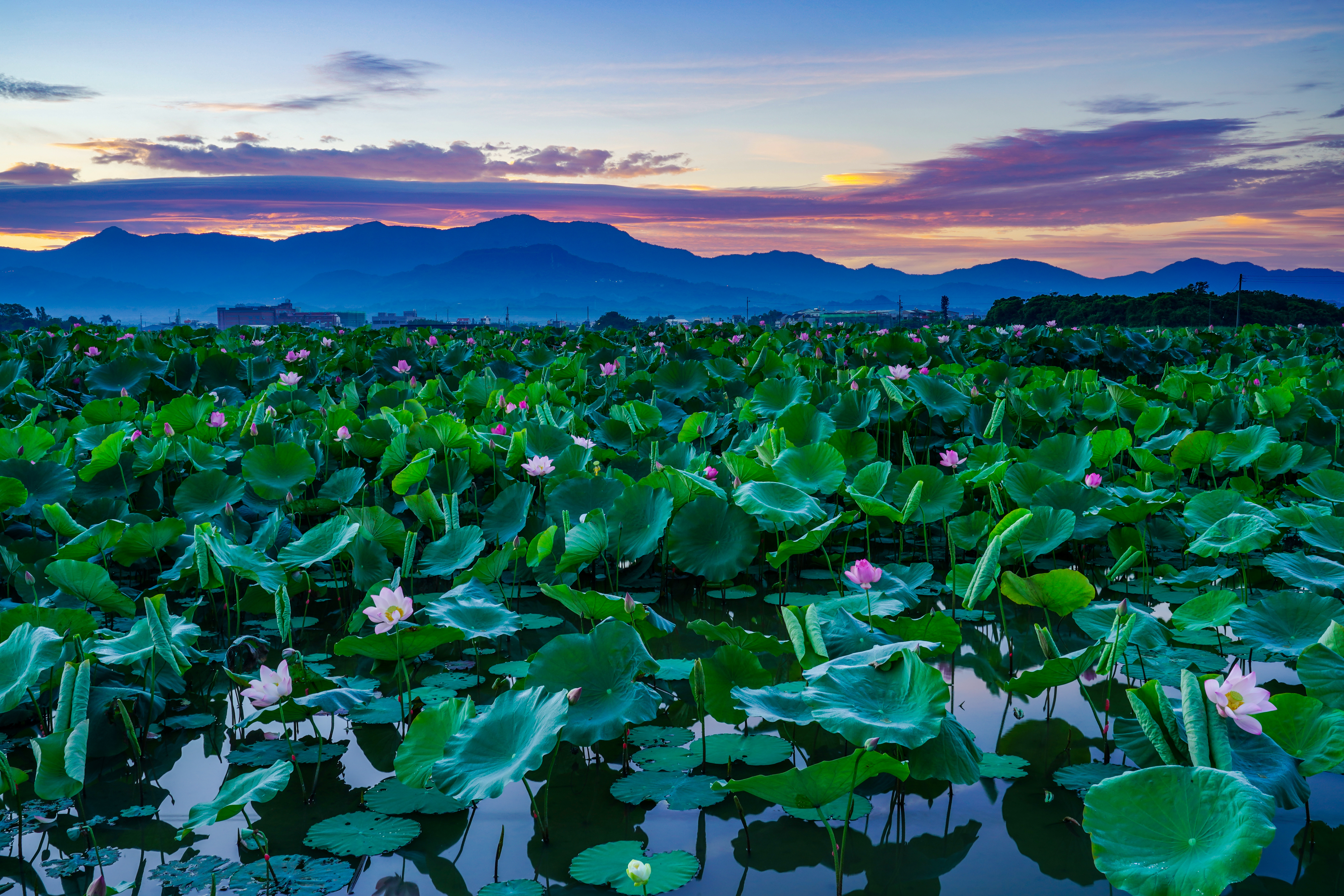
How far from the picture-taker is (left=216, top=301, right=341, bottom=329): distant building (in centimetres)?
3150

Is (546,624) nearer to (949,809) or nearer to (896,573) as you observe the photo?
(896,573)

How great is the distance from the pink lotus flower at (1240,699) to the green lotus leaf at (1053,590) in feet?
2.99

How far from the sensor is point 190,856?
185cm

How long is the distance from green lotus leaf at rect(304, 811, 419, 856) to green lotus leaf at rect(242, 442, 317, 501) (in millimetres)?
2371

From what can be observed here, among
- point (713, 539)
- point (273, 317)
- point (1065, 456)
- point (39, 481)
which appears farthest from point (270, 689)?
point (273, 317)

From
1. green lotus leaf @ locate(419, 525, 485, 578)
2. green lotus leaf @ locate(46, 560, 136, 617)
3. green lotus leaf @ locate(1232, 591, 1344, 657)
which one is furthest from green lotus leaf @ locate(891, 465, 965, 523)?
green lotus leaf @ locate(46, 560, 136, 617)

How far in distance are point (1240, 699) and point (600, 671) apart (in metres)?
1.35

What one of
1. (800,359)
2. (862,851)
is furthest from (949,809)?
(800,359)

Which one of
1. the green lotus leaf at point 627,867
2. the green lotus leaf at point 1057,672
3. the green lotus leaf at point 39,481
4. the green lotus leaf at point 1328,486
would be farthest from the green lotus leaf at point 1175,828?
the green lotus leaf at point 39,481

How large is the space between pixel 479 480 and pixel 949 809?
3561mm

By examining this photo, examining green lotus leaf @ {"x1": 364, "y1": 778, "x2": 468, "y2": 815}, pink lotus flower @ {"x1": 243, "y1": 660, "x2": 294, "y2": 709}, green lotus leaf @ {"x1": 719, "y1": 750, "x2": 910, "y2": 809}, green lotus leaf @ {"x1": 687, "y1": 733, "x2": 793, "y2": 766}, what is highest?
green lotus leaf @ {"x1": 719, "y1": 750, "x2": 910, "y2": 809}

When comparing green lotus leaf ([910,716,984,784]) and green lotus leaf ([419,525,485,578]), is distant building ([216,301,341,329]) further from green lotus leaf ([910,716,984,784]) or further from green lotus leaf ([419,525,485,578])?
green lotus leaf ([910,716,984,784])

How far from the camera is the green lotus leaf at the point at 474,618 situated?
251 centimetres

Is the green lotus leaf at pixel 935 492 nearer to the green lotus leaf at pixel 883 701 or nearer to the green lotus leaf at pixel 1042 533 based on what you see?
the green lotus leaf at pixel 1042 533
